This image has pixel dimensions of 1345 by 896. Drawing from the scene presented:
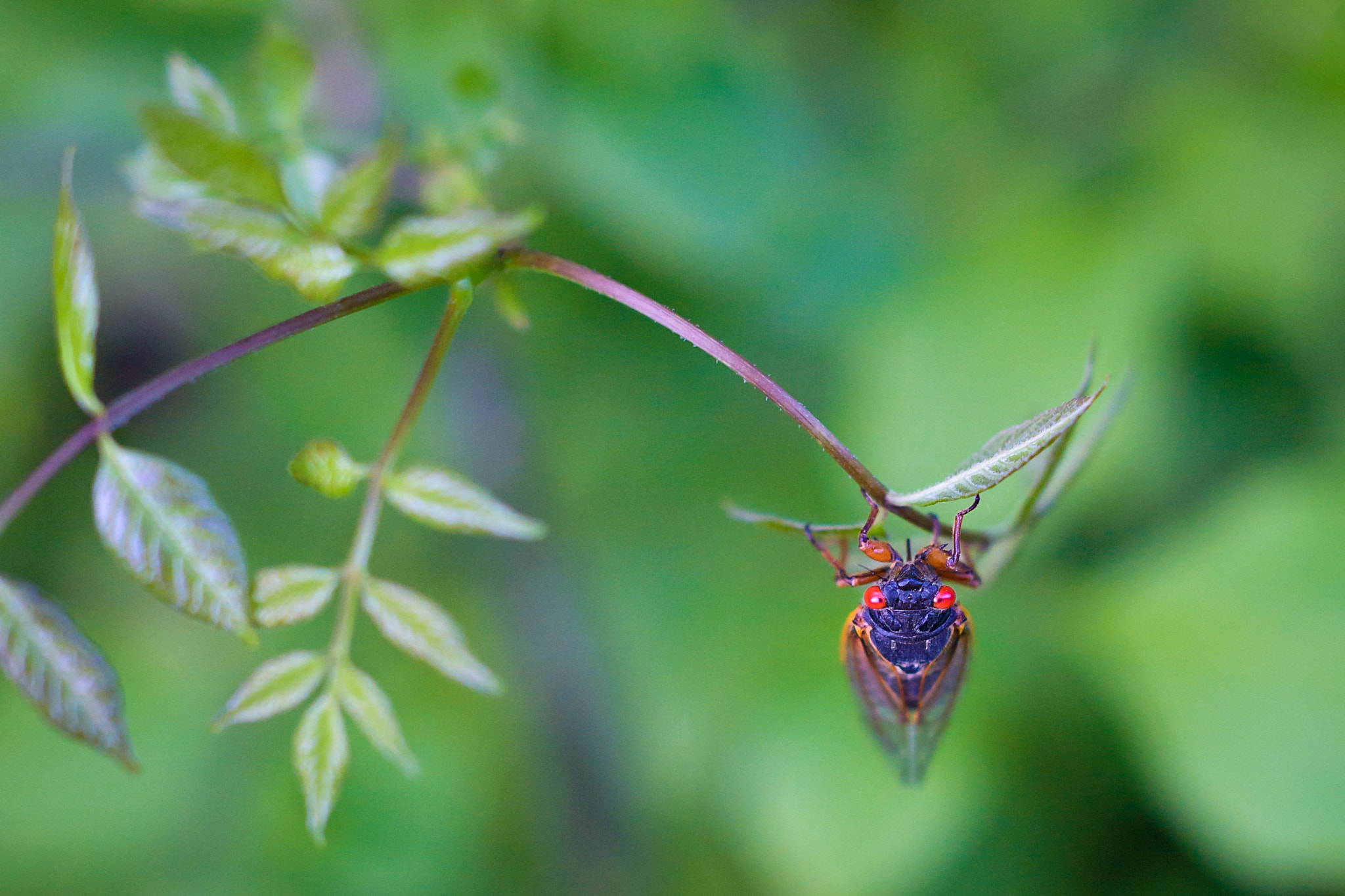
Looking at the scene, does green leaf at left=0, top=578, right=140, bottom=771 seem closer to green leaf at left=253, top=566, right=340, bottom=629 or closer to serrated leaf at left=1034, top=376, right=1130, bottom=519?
green leaf at left=253, top=566, right=340, bottom=629

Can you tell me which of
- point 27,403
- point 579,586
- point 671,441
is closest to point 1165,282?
point 671,441

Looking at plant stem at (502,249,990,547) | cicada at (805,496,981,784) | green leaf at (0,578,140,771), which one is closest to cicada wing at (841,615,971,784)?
cicada at (805,496,981,784)

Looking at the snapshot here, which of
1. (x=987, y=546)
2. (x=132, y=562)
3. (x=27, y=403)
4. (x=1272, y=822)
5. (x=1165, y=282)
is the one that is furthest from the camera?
(x=27, y=403)

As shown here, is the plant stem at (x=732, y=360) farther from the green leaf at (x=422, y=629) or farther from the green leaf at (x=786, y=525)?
the green leaf at (x=422, y=629)

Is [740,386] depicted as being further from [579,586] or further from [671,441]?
[579,586]

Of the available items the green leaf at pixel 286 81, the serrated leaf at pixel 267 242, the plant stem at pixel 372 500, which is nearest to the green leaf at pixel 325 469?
the plant stem at pixel 372 500

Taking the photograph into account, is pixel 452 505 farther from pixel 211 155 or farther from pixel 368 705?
pixel 211 155
